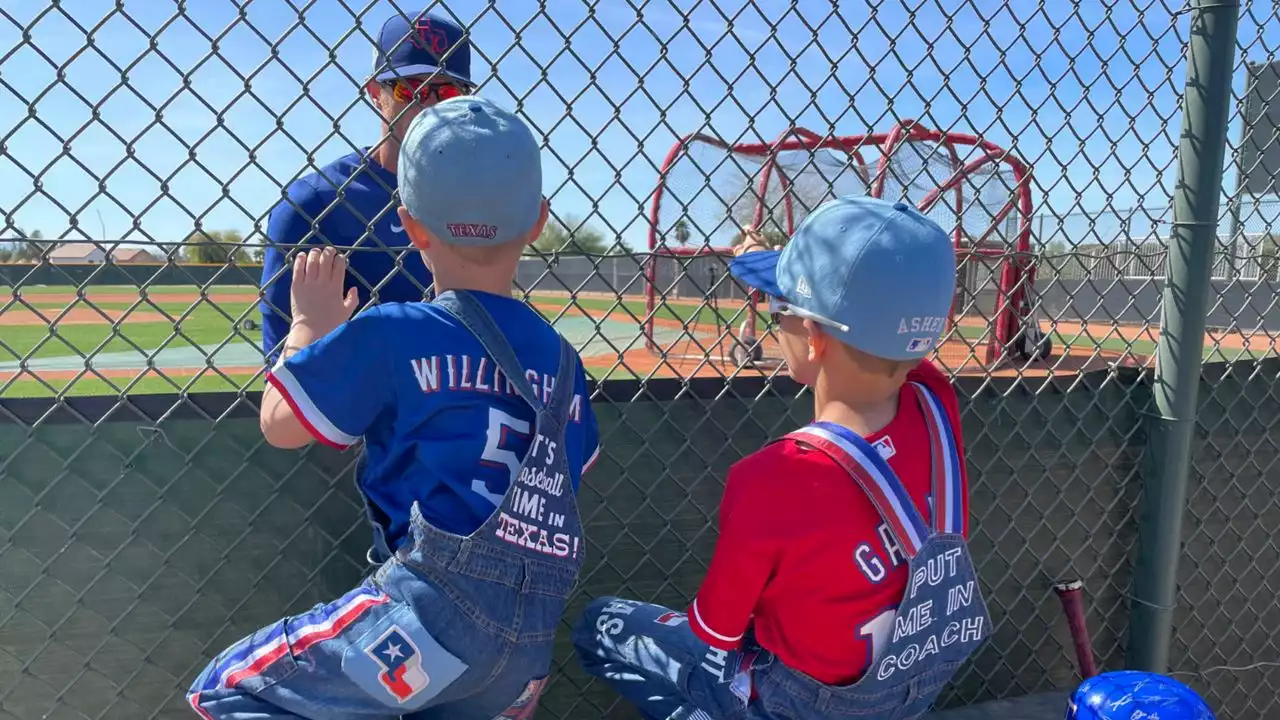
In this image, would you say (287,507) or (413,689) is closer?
(413,689)

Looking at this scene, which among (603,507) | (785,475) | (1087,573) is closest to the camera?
(785,475)

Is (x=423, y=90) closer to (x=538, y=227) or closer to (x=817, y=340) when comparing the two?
(x=538, y=227)

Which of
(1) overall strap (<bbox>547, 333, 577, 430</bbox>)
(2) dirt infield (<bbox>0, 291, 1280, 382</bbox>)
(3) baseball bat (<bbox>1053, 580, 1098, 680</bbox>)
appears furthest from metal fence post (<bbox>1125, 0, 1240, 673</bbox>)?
(1) overall strap (<bbox>547, 333, 577, 430</bbox>)

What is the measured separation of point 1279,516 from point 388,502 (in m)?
3.22

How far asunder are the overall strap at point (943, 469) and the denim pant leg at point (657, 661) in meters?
0.50

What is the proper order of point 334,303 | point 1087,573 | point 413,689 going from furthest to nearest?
point 1087,573 < point 334,303 < point 413,689

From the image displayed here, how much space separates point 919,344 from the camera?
5.43 feet

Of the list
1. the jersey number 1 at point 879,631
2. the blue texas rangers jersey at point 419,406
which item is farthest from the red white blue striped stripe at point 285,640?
the jersey number 1 at point 879,631

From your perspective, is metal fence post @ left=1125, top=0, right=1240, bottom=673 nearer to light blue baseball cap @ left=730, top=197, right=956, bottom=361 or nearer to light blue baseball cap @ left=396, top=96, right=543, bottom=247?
light blue baseball cap @ left=730, top=197, right=956, bottom=361

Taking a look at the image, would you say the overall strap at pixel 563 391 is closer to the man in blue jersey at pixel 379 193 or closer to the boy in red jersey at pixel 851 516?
the boy in red jersey at pixel 851 516

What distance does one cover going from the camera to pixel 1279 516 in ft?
10.4

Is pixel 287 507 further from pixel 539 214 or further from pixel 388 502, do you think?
pixel 539 214

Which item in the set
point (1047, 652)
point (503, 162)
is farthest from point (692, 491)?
point (1047, 652)

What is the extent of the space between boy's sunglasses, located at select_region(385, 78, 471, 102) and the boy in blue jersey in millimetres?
588
